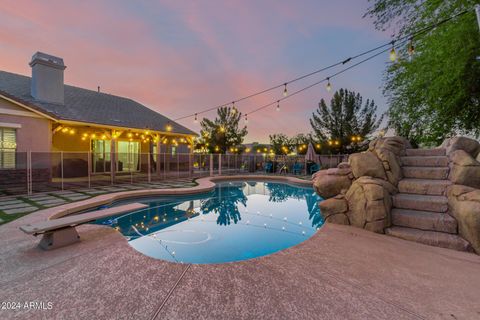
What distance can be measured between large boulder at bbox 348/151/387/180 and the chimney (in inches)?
599

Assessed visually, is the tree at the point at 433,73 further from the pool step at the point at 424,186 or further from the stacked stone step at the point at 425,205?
the pool step at the point at 424,186

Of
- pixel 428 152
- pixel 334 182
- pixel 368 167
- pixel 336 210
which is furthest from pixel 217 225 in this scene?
pixel 428 152

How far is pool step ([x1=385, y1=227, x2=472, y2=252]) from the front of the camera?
11.6 feet

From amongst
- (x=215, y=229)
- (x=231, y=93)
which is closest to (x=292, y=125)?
(x=231, y=93)

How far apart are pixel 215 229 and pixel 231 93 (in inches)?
691

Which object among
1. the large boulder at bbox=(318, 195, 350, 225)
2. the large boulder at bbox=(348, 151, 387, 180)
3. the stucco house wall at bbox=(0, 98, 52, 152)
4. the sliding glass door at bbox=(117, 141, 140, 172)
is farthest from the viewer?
the sliding glass door at bbox=(117, 141, 140, 172)

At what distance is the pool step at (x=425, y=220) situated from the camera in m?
3.88

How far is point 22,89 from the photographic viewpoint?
1149cm

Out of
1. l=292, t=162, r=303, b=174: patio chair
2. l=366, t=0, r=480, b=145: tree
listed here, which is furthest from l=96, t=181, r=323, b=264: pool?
l=292, t=162, r=303, b=174: patio chair

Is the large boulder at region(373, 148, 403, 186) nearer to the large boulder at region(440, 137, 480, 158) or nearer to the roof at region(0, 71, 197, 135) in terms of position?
the large boulder at region(440, 137, 480, 158)

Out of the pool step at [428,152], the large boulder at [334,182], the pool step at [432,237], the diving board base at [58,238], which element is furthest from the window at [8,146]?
the pool step at [428,152]

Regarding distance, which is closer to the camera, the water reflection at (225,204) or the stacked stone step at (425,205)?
the stacked stone step at (425,205)

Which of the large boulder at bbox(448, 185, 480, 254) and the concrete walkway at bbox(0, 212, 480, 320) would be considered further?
the large boulder at bbox(448, 185, 480, 254)

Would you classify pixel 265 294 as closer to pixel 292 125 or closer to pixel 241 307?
pixel 241 307
